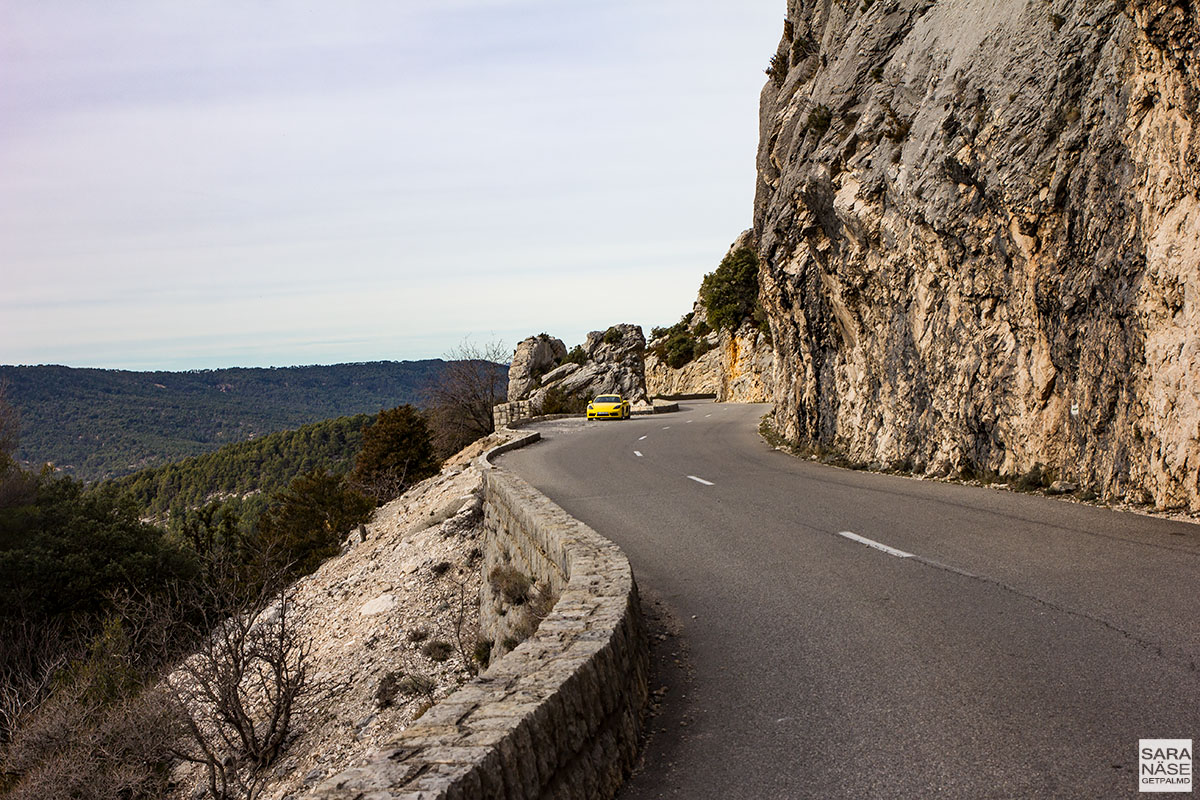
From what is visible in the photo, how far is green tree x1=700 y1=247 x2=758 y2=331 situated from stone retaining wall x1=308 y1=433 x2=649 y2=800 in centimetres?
6323

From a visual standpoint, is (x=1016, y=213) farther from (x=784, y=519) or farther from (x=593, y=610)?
(x=593, y=610)

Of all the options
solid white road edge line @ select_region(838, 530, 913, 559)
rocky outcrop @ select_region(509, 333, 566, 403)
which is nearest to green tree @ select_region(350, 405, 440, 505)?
solid white road edge line @ select_region(838, 530, 913, 559)

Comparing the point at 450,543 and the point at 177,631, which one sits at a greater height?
the point at 450,543

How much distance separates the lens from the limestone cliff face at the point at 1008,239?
10.7m

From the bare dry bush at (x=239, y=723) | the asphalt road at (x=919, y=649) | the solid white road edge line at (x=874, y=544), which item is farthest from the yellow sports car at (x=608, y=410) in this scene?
the solid white road edge line at (x=874, y=544)

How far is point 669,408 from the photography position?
5675cm

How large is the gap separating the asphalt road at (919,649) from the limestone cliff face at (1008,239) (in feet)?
6.17

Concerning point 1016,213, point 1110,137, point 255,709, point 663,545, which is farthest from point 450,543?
point 1110,137

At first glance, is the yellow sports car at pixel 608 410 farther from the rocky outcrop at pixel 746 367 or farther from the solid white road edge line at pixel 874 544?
the solid white road edge line at pixel 874 544

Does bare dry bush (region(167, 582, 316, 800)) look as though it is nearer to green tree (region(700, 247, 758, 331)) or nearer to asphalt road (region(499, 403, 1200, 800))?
asphalt road (region(499, 403, 1200, 800))

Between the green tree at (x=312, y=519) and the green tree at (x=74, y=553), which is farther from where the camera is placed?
the green tree at (x=74, y=553)

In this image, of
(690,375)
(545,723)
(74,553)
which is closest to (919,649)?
(545,723)

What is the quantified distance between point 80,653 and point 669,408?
1462 inches

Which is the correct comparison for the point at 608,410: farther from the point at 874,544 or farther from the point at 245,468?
the point at 245,468
